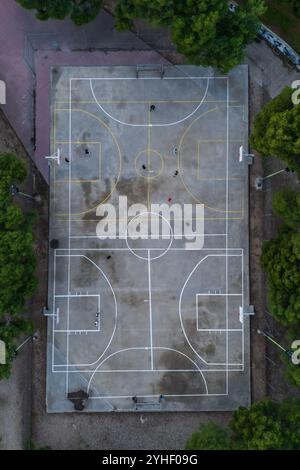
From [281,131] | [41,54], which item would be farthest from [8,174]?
[281,131]

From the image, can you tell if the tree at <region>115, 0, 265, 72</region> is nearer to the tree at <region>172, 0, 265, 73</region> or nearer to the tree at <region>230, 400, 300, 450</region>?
the tree at <region>172, 0, 265, 73</region>

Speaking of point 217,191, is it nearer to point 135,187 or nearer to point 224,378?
point 135,187

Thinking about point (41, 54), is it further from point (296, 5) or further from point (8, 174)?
point (296, 5)

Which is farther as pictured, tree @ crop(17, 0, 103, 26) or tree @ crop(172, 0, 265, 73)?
tree @ crop(17, 0, 103, 26)

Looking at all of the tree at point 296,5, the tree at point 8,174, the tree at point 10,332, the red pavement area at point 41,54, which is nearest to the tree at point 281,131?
the tree at point 296,5

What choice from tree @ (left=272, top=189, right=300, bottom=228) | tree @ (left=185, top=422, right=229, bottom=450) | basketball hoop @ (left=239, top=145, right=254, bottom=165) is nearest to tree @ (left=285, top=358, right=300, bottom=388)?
tree @ (left=185, top=422, right=229, bottom=450)
